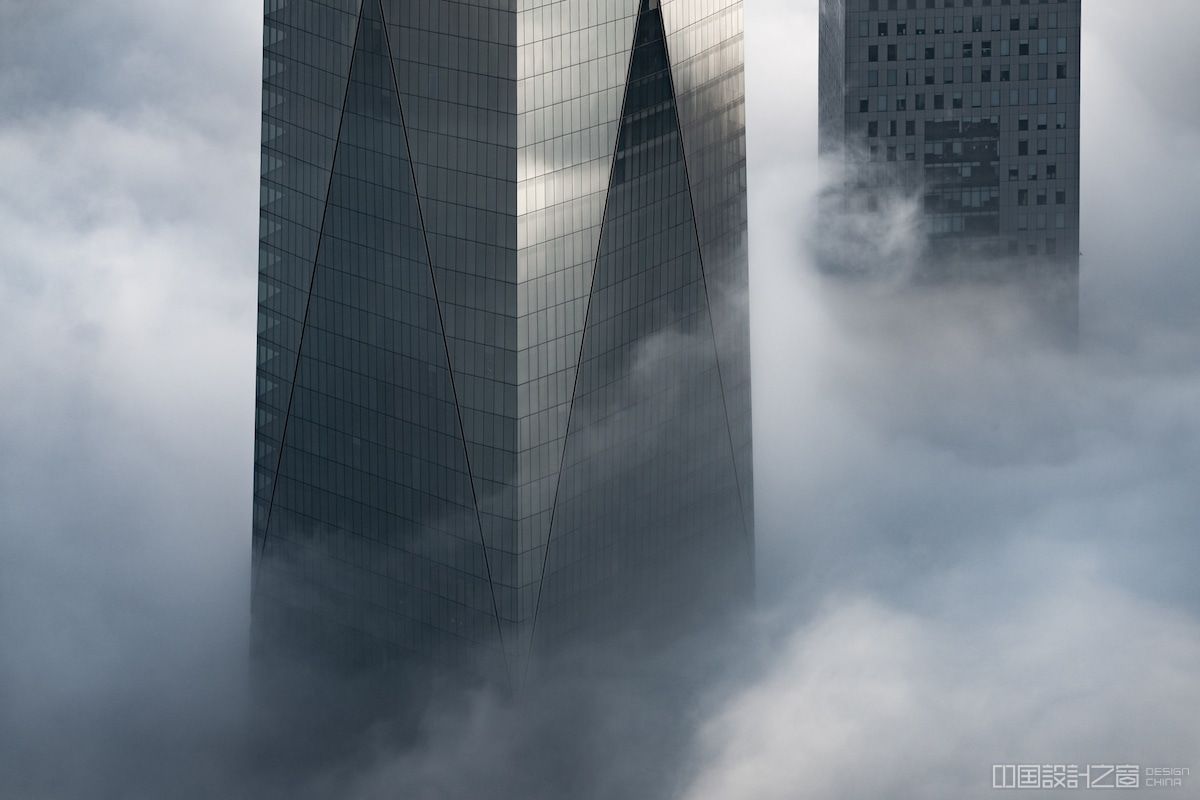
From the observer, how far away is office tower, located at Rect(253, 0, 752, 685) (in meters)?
156

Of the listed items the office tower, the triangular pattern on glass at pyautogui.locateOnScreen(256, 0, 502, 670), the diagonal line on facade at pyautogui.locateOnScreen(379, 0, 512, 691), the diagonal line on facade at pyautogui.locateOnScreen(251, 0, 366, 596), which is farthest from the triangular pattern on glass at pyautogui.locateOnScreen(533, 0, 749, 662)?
the diagonal line on facade at pyautogui.locateOnScreen(251, 0, 366, 596)

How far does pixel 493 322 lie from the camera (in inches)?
6255

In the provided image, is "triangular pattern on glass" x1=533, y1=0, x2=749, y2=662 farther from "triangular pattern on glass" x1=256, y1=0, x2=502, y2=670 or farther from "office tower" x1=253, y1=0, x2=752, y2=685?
"triangular pattern on glass" x1=256, y1=0, x2=502, y2=670

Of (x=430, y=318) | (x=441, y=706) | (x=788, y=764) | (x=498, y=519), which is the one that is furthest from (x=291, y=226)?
(x=788, y=764)

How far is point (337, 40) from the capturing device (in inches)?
6363

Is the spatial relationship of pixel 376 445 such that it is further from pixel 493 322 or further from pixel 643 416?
pixel 643 416

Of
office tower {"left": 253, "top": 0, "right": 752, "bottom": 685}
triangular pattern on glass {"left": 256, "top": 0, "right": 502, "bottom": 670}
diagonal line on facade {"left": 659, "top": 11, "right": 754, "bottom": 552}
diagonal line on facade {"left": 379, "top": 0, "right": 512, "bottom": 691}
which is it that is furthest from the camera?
diagonal line on facade {"left": 659, "top": 11, "right": 754, "bottom": 552}

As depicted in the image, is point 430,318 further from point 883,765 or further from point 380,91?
point 883,765

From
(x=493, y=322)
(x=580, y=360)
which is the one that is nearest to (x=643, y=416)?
(x=580, y=360)

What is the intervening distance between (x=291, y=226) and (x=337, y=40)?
57.7ft

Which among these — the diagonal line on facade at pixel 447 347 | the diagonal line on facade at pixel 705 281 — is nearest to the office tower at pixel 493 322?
the diagonal line on facade at pixel 447 347

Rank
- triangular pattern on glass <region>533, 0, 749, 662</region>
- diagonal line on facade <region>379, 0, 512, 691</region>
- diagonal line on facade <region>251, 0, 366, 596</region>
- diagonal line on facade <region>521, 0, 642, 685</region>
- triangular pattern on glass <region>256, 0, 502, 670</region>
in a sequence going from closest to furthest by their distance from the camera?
diagonal line on facade <region>379, 0, 512, 691</region> < diagonal line on facade <region>521, 0, 642, 685</region> < diagonal line on facade <region>251, 0, 366, 596</region> < triangular pattern on glass <region>256, 0, 502, 670</region> < triangular pattern on glass <region>533, 0, 749, 662</region>

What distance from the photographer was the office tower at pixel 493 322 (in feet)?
513

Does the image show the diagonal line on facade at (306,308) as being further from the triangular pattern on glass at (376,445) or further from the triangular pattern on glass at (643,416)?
the triangular pattern on glass at (643,416)
